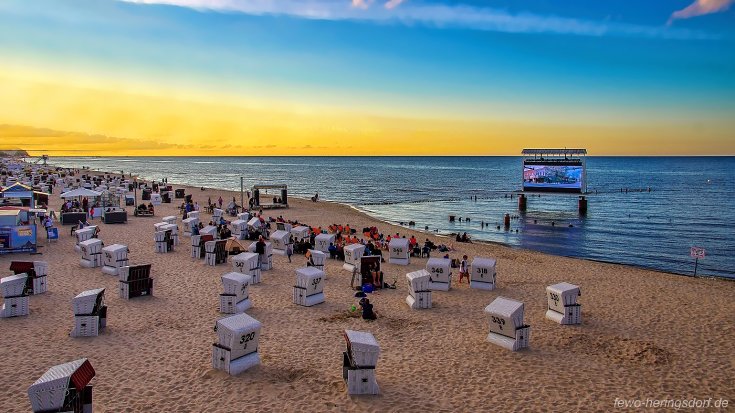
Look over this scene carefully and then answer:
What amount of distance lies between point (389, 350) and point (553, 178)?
2076 inches

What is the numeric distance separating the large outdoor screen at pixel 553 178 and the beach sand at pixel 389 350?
41.0m

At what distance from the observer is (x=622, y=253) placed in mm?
31625

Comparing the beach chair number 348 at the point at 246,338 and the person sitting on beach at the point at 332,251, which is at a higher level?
the beach chair number 348 at the point at 246,338

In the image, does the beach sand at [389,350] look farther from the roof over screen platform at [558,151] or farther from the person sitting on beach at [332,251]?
the roof over screen platform at [558,151]

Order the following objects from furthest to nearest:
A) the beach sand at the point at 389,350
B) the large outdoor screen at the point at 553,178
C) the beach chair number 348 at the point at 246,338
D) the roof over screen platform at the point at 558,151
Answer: the roof over screen platform at the point at 558,151
the large outdoor screen at the point at 553,178
the beach chair number 348 at the point at 246,338
the beach sand at the point at 389,350

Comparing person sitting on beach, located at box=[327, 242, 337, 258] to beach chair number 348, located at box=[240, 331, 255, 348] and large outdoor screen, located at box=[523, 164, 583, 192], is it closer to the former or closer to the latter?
beach chair number 348, located at box=[240, 331, 255, 348]

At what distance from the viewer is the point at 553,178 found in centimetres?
5953

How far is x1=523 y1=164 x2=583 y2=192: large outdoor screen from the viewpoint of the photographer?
5831cm

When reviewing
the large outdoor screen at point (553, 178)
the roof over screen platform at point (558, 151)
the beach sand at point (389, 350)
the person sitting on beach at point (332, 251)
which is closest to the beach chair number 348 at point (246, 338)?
the beach sand at point (389, 350)

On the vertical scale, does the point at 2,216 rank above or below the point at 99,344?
above

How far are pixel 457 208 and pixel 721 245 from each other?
91.2 feet

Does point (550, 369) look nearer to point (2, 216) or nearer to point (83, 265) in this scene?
point (83, 265)

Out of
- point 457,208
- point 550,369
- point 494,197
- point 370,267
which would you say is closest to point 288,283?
point 370,267

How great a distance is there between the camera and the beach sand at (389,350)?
9.56 meters
